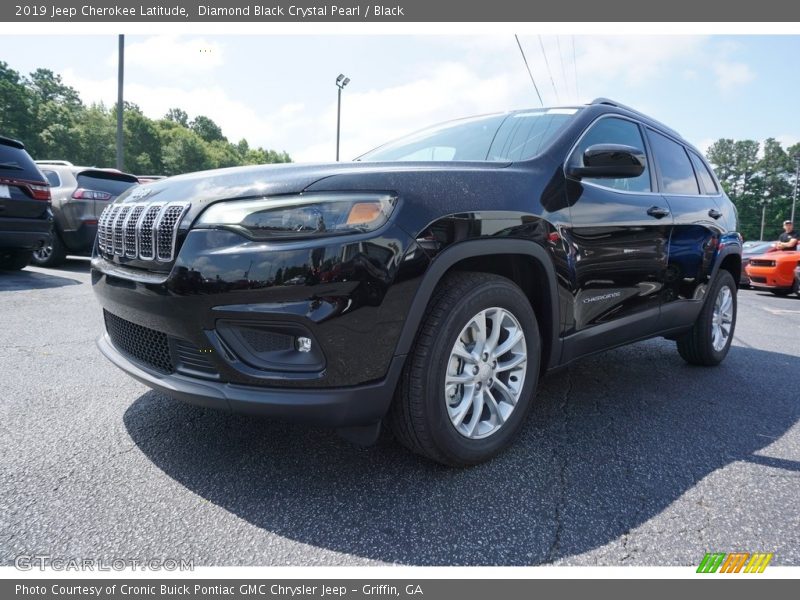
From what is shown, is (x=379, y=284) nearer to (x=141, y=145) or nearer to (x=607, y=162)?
(x=607, y=162)

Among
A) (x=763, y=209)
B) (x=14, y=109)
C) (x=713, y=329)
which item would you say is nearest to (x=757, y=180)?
(x=763, y=209)

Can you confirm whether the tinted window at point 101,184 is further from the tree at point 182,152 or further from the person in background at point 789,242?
the tree at point 182,152

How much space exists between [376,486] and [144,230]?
1.32m

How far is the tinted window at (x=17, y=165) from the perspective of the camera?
5922mm

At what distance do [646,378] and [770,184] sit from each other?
90.1 m

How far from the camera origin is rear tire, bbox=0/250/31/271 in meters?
6.91

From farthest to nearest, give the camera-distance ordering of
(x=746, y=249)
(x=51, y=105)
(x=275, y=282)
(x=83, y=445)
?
(x=51, y=105) → (x=746, y=249) → (x=83, y=445) → (x=275, y=282)

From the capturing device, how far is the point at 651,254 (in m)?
2.96

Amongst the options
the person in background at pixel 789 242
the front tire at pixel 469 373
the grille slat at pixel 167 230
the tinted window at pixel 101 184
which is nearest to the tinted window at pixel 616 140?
the front tire at pixel 469 373

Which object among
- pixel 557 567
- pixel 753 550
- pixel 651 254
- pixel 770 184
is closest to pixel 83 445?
pixel 557 567

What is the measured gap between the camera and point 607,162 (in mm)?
2371

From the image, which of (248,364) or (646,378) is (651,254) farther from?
(248,364)

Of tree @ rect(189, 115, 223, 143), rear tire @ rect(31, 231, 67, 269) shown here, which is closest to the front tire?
rear tire @ rect(31, 231, 67, 269)

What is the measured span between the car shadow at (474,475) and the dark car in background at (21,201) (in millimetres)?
4900
